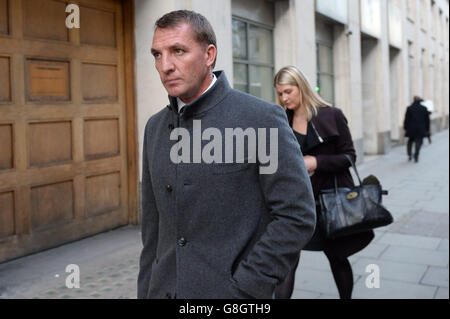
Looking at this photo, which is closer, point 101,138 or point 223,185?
point 223,185

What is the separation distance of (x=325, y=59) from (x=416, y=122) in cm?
392

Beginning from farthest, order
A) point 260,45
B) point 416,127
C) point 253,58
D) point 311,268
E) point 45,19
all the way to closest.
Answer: point 416,127
point 260,45
point 253,58
point 45,19
point 311,268

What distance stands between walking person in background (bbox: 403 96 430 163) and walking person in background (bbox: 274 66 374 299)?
39.1 feet

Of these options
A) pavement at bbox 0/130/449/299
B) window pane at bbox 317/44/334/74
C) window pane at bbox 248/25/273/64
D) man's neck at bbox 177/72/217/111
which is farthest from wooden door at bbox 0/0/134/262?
window pane at bbox 317/44/334/74

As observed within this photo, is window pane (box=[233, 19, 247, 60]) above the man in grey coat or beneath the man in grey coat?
above

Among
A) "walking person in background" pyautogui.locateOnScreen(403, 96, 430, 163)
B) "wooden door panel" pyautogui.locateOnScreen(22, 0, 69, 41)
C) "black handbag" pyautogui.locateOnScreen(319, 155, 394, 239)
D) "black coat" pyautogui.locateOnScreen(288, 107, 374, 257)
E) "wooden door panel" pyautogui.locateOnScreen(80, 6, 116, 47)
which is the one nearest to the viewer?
"black handbag" pyautogui.locateOnScreen(319, 155, 394, 239)

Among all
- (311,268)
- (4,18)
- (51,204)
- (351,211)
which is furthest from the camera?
(51,204)

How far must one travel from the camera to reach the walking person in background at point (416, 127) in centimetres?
1517

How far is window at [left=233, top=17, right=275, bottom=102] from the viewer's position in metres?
9.02

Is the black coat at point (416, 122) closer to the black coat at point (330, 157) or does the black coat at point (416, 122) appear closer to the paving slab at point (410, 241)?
the paving slab at point (410, 241)

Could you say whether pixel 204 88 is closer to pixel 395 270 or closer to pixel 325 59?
pixel 395 270

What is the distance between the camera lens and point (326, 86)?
1319 cm

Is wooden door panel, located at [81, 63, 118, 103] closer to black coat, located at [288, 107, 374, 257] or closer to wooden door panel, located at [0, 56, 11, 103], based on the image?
wooden door panel, located at [0, 56, 11, 103]

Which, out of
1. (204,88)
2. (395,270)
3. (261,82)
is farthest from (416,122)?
(204,88)
